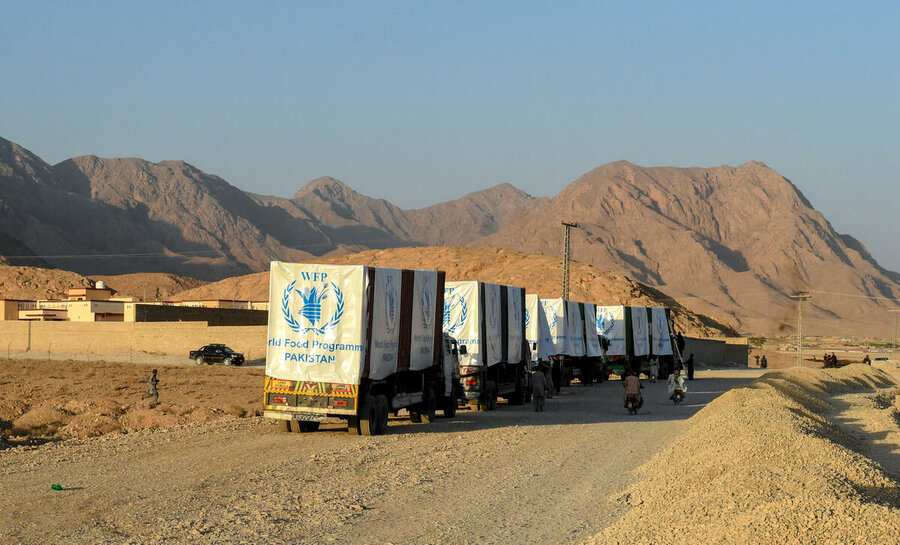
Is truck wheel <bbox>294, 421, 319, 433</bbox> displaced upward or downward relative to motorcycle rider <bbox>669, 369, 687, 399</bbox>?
downward

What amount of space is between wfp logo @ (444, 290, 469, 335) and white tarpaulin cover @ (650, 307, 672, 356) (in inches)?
1056

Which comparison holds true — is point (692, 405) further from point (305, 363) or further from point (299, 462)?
point (299, 462)

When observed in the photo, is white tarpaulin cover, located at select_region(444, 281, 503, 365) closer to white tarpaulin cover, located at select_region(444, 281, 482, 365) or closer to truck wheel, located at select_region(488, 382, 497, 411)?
white tarpaulin cover, located at select_region(444, 281, 482, 365)

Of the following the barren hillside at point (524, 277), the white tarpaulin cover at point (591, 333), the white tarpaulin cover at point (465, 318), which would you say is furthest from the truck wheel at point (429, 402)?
the barren hillside at point (524, 277)

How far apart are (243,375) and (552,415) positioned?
25210mm

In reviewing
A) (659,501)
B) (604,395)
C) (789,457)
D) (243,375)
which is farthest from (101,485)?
(243,375)

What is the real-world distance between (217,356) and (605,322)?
23946mm

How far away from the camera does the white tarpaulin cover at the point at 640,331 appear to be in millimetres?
49812

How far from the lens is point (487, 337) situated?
27781mm

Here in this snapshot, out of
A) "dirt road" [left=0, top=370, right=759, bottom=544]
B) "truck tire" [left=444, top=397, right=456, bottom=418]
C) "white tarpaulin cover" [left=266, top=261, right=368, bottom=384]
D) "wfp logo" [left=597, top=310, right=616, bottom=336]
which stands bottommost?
"dirt road" [left=0, top=370, right=759, bottom=544]

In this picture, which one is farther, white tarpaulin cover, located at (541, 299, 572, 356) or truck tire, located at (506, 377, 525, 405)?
white tarpaulin cover, located at (541, 299, 572, 356)

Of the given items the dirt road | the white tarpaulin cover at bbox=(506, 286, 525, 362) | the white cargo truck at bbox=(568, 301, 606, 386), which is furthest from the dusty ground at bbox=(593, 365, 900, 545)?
the white cargo truck at bbox=(568, 301, 606, 386)

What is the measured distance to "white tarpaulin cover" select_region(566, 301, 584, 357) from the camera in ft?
136

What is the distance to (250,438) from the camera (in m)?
19.5
